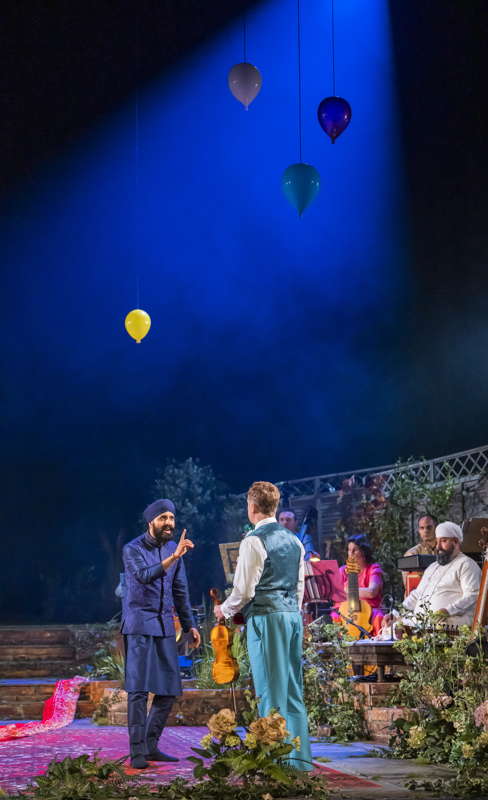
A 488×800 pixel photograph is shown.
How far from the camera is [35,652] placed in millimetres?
11641

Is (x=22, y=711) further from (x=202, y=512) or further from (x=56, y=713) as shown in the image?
(x=202, y=512)

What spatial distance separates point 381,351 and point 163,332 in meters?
5.08

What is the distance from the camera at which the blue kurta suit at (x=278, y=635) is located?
16.3 ft

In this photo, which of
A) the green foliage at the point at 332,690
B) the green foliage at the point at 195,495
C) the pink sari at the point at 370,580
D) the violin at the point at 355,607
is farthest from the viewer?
the green foliage at the point at 195,495

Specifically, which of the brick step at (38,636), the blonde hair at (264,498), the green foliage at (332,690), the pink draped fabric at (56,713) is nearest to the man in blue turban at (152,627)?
the blonde hair at (264,498)

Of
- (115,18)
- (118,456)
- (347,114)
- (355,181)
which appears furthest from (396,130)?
(118,456)

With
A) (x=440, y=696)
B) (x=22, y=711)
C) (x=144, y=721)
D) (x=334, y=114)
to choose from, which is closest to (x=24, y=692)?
(x=22, y=711)

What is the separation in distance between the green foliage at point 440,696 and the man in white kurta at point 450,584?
0.92 ft

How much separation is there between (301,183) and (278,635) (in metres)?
6.56

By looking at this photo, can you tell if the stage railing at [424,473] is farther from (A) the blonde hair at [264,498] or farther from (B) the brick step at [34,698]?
(A) the blonde hair at [264,498]

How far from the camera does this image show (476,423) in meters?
17.5

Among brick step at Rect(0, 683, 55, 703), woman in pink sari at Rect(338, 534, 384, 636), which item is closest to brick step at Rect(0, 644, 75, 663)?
brick step at Rect(0, 683, 55, 703)

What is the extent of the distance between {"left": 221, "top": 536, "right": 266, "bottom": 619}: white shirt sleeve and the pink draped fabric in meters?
3.53

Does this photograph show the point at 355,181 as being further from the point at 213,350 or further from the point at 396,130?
the point at 213,350
